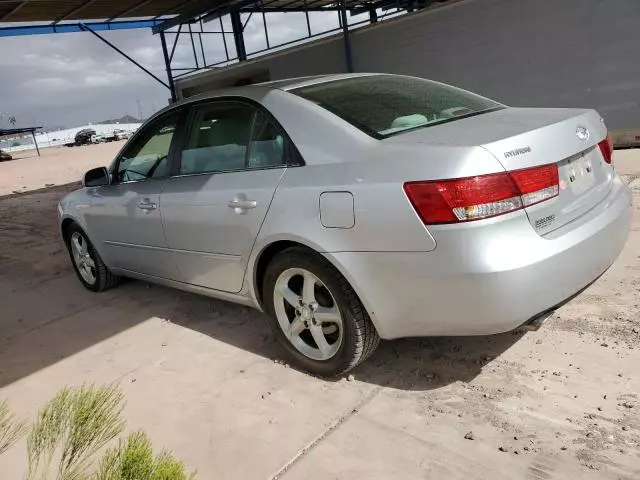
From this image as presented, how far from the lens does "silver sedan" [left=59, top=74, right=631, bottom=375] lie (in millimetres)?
2342

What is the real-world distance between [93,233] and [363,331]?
2.96m

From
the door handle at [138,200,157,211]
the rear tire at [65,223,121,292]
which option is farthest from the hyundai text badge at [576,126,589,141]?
the rear tire at [65,223,121,292]

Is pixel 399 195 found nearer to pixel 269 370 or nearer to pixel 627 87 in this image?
pixel 269 370

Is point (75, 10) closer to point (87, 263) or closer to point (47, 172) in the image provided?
point (87, 263)

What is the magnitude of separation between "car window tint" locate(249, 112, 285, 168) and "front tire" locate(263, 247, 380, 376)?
531 millimetres

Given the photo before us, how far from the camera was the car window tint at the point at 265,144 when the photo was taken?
10.0 feet

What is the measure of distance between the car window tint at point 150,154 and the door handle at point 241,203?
0.91 metres

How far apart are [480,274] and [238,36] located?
1332cm

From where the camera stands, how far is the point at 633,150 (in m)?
8.09

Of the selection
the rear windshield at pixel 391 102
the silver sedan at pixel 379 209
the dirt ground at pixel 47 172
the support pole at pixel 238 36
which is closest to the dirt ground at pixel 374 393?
the silver sedan at pixel 379 209

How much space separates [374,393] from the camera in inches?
112

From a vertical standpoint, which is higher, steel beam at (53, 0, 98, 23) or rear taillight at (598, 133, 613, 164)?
steel beam at (53, 0, 98, 23)

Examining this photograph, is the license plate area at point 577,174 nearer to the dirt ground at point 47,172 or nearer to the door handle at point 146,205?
the door handle at point 146,205

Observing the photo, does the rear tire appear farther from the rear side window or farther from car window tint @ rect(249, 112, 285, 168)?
car window tint @ rect(249, 112, 285, 168)
